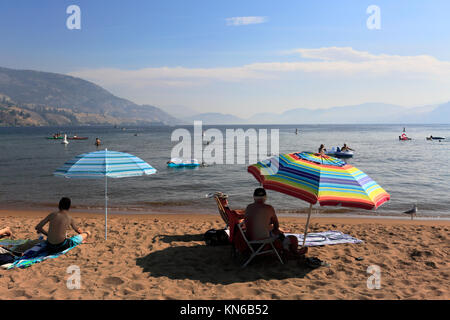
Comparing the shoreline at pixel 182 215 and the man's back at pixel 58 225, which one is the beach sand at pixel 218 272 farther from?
the shoreline at pixel 182 215

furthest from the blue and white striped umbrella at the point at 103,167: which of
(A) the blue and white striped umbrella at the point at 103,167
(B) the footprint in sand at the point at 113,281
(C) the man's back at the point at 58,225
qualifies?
(B) the footprint in sand at the point at 113,281

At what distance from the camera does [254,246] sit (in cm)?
588

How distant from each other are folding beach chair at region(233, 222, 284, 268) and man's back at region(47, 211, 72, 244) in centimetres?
338

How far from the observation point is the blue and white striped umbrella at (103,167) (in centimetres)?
630

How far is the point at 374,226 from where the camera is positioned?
9219 mm

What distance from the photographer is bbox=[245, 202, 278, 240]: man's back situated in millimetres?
5641

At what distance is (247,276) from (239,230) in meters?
0.83

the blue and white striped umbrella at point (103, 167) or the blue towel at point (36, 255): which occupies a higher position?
the blue and white striped umbrella at point (103, 167)

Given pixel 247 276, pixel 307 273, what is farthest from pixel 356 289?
pixel 247 276

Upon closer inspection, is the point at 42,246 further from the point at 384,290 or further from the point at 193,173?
the point at 193,173

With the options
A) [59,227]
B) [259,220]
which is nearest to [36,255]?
[59,227]

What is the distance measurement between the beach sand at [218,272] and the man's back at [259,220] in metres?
0.64

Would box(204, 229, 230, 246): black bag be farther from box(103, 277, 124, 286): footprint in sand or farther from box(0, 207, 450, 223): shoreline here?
box(0, 207, 450, 223): shoreline

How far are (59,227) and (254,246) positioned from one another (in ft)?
12.8
